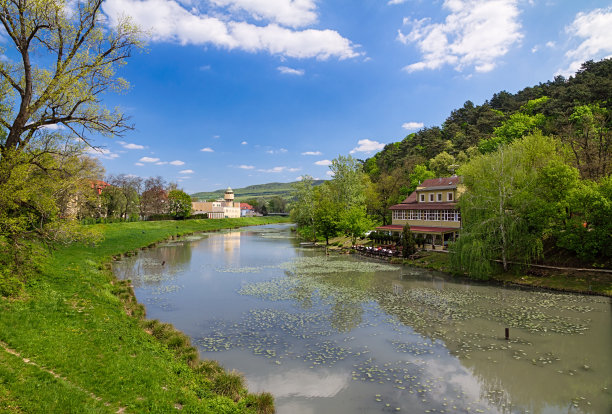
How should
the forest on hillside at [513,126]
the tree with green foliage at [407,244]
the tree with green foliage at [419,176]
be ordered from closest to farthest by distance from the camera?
the tree with green foliage at [407,244]
the forest on hillside at [513,126]
the tree with green foliage at [419,176]

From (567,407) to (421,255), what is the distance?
28.4 metres

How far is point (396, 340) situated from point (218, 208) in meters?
133

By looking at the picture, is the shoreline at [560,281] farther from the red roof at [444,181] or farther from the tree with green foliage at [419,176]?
the tree with green foliage at [419,176]

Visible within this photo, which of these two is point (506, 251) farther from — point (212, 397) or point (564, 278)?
point (212, 397)

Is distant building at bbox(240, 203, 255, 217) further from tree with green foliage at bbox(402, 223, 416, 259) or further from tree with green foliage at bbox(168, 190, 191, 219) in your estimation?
tree with green foliage at bbox(402, 223, 416, 259)

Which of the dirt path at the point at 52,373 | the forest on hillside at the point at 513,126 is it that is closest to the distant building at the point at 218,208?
the forest on hillside at the point at 513,126

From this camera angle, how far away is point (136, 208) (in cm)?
8731

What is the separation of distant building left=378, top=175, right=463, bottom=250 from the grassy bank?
34470 millimetres

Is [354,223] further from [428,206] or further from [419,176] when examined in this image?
[419,176]

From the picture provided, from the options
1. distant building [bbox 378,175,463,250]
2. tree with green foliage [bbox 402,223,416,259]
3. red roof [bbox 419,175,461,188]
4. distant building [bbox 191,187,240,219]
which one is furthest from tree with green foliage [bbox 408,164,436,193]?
distant building [bbox 191,187,240,219]

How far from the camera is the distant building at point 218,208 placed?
135500mm

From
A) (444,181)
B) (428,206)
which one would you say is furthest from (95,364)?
(444,181)

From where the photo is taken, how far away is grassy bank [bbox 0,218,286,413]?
7816 mm

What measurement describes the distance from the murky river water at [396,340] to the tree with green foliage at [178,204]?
2724 inches
